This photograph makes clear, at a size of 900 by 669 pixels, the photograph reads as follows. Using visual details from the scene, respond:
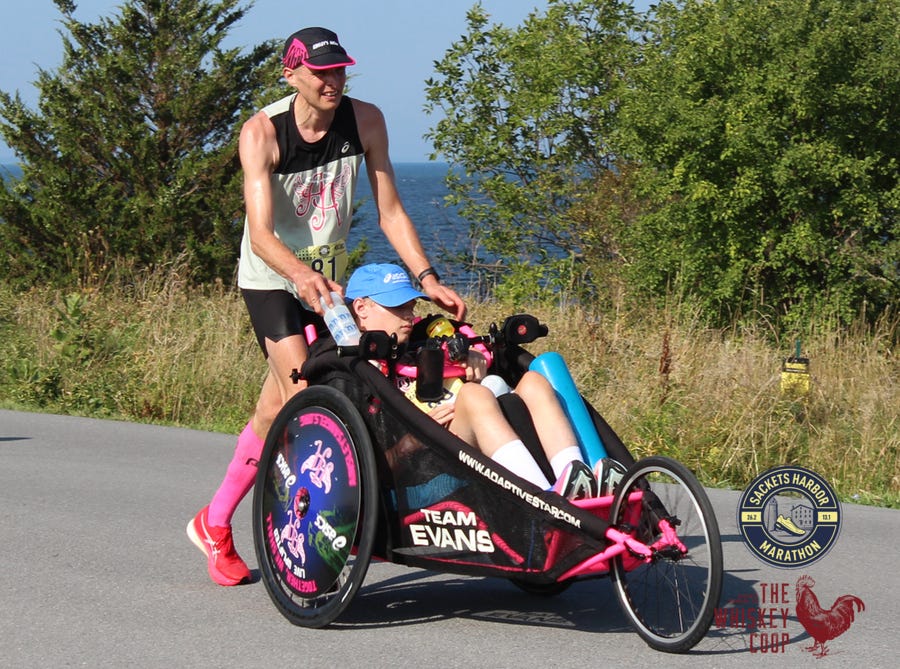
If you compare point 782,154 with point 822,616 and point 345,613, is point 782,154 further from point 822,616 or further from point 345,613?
point 345,613

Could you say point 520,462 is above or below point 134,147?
Answer: below

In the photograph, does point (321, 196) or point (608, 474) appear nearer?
point (608, 474)

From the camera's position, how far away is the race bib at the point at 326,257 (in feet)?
17.7

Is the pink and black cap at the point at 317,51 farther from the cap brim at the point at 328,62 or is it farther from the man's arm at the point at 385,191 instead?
the man's arm at the point at 385,191

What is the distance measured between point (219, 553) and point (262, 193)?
1523mm

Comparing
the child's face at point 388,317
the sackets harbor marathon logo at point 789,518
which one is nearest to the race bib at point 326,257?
the child's face at point 388,317

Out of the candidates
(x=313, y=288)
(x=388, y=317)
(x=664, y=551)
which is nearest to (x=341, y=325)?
(x=313, y=288)

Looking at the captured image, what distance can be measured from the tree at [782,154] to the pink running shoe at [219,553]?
7.66 meters

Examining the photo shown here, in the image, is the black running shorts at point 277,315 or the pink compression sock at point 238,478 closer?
the black running shorts at point 277,315

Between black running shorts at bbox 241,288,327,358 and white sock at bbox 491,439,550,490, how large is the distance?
116 cm

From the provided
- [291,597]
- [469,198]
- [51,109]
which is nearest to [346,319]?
[291,597]

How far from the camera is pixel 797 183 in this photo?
1181 cm

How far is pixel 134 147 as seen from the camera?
1795 cm

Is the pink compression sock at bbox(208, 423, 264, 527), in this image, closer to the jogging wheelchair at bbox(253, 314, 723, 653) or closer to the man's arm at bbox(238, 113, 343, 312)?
the jogging wheelchair at bbox(253, 314, 723, 653)
